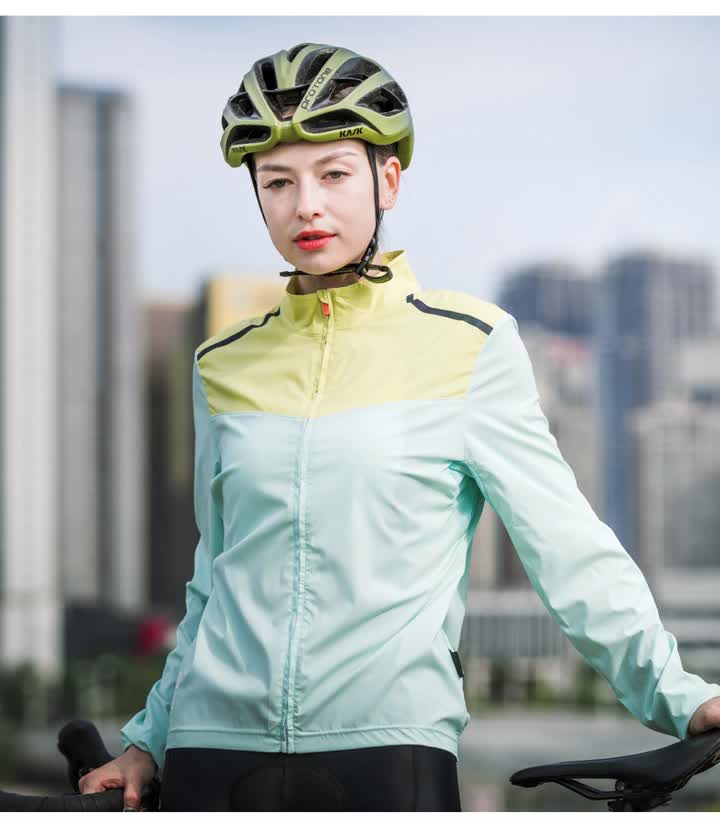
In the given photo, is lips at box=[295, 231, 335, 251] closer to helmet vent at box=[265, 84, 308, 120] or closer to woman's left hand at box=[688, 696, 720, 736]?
helmet vent at box=[265, 84, 308, 120]

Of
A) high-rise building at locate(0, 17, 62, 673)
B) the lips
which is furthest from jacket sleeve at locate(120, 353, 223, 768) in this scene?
high-rise building at locate(0, 17, 62, 673)

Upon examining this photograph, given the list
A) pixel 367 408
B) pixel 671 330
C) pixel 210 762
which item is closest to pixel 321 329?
pixel 367 408

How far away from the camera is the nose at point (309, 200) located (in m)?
2.12

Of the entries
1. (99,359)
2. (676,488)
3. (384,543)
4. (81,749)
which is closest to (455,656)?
(384,543)

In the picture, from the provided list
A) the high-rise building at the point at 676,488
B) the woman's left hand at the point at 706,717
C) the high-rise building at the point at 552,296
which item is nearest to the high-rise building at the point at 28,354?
the high-rise building at the point at 552,296

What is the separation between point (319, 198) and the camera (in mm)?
2135

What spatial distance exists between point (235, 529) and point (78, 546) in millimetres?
60299

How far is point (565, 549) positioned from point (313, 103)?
31.7 inches

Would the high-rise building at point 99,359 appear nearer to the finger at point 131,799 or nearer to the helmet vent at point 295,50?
the finger at point 131,799

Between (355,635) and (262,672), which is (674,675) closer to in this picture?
(355,635)

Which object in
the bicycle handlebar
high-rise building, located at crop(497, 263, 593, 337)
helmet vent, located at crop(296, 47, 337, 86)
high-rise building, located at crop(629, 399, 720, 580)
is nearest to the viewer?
the bicycle handlebar

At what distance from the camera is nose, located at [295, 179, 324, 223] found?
2.12 metres

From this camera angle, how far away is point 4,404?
56.7m

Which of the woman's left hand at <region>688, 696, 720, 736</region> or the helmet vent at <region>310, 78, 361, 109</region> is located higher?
the helmet vent at <region>310, 78, 361, 109</region>
